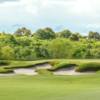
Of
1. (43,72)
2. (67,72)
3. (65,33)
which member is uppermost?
(65,33)

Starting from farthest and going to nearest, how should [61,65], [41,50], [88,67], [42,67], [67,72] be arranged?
[41,50] → [42,67] → [61,65] → [67,72] → [88,67]

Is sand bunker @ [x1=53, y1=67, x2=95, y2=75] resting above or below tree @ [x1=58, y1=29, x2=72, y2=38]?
below

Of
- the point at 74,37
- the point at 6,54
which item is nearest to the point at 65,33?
the point at 74,37

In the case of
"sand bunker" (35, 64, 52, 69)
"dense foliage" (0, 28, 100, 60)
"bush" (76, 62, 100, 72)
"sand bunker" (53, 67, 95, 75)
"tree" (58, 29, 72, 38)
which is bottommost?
"sand bunker" (53, 67, 95, 75)

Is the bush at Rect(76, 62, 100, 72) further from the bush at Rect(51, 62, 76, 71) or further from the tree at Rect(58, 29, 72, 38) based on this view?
the tree at Rect(58, 29, 72, 38)

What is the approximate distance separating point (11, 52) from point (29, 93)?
1919 centimetres

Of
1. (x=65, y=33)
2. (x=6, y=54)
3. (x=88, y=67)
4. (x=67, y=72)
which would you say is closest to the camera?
(x=88, y=67)

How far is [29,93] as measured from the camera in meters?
12.0

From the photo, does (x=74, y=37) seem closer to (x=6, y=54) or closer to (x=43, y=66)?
(x=6, y=54)

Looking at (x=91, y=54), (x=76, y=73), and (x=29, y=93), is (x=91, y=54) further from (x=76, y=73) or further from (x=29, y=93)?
(x=29, y=93)

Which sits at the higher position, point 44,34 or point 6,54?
point 44,34

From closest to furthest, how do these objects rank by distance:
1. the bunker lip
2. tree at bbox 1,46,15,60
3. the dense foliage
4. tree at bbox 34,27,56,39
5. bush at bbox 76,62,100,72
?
1. the bunker lip
2. bush at bbox 76,62,100,72
3. tree at bbox 1,46,15,60
4. the dense foliage
5. tree at bbox 34,27,56,39

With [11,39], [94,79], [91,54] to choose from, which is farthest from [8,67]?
[11,39]

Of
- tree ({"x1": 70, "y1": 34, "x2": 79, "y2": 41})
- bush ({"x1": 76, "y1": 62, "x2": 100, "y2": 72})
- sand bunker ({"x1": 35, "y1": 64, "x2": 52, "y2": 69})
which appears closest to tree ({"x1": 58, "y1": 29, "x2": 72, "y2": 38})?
tree ({"x1": 70, "y1": 34, "x2": 79, "y2": 41})
